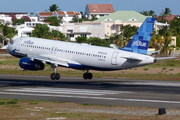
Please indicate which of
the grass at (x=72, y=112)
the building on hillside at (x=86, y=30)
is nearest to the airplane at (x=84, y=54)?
the grass at (x=72, y=112)

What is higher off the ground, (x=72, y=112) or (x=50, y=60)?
(x=50, y=60)

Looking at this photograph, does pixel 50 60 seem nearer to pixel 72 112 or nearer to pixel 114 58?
pixel 114 58

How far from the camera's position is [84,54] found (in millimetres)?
47312

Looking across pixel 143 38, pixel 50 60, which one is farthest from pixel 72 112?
pixel 50 60

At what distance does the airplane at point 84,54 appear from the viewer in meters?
43.5

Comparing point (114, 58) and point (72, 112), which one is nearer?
point (72, 112)

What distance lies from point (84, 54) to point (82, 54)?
0.35m

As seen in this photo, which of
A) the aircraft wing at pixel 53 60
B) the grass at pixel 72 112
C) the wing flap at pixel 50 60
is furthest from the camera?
the aircraft wing at pixel 53 60

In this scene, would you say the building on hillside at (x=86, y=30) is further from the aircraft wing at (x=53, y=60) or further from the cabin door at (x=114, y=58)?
the cabin door at (x=114, y=58)

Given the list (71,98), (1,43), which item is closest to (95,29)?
(1,43)

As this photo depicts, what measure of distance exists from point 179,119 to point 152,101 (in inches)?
321

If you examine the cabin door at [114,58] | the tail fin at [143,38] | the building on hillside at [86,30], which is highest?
the building on hillside at [86,30]

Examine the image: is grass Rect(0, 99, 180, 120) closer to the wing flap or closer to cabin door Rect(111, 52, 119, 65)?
cabin door Rect(111, 52, 119, 65)

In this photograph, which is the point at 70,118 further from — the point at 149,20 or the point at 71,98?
the point at 149,20
